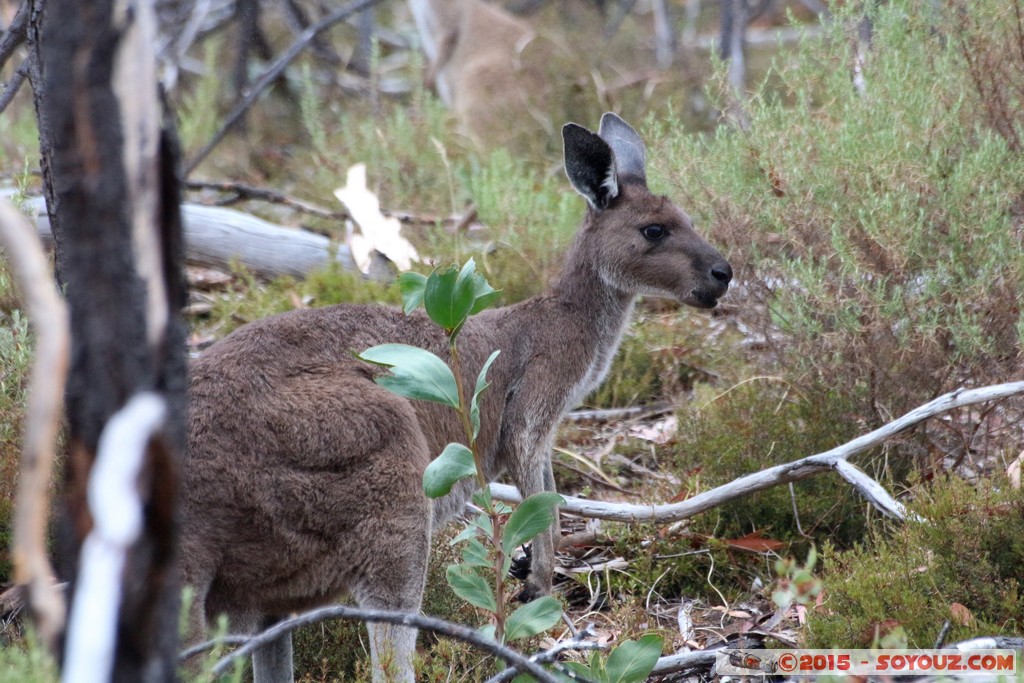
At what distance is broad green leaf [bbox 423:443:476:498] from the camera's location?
2.89 metres

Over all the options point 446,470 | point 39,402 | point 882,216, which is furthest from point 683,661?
point 39,402

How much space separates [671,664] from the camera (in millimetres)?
3469

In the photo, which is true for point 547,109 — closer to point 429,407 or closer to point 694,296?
point 694,296

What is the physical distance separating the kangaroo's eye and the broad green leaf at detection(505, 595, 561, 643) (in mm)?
1907

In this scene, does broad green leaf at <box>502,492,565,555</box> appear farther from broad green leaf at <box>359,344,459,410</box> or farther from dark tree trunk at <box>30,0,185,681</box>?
dark tree trunk at <box>30,0,185,681</box>

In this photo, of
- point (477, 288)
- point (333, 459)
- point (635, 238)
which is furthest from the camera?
point (635, 238)

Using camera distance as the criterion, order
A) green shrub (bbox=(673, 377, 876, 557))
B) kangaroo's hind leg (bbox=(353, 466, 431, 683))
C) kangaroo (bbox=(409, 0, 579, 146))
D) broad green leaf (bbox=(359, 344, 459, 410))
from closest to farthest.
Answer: broad green leaf (bbox=(359, 344, 459, 410))
kangaroo's hind leg (bbox=(353, 466, 431, 683))
green shrub (bbox=(673, 377, 876, 557))
kangaroo (bbox=(409, 0, 579, 146))

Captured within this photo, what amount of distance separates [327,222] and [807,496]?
4.14 m

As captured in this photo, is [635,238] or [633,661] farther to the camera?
[635,238]

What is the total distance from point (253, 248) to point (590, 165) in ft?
9.19

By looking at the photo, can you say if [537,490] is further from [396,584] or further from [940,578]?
[940,578]

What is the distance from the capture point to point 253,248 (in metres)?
6.57

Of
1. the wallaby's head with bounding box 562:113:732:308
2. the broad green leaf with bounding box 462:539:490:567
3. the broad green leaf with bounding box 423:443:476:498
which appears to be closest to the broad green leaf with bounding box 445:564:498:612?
the broad green leaf with bounding box 462:539:490:567

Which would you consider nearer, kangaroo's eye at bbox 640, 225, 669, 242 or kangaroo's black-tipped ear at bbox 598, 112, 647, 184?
kangaroo's eye at bbox 640, 225, 669, 242
